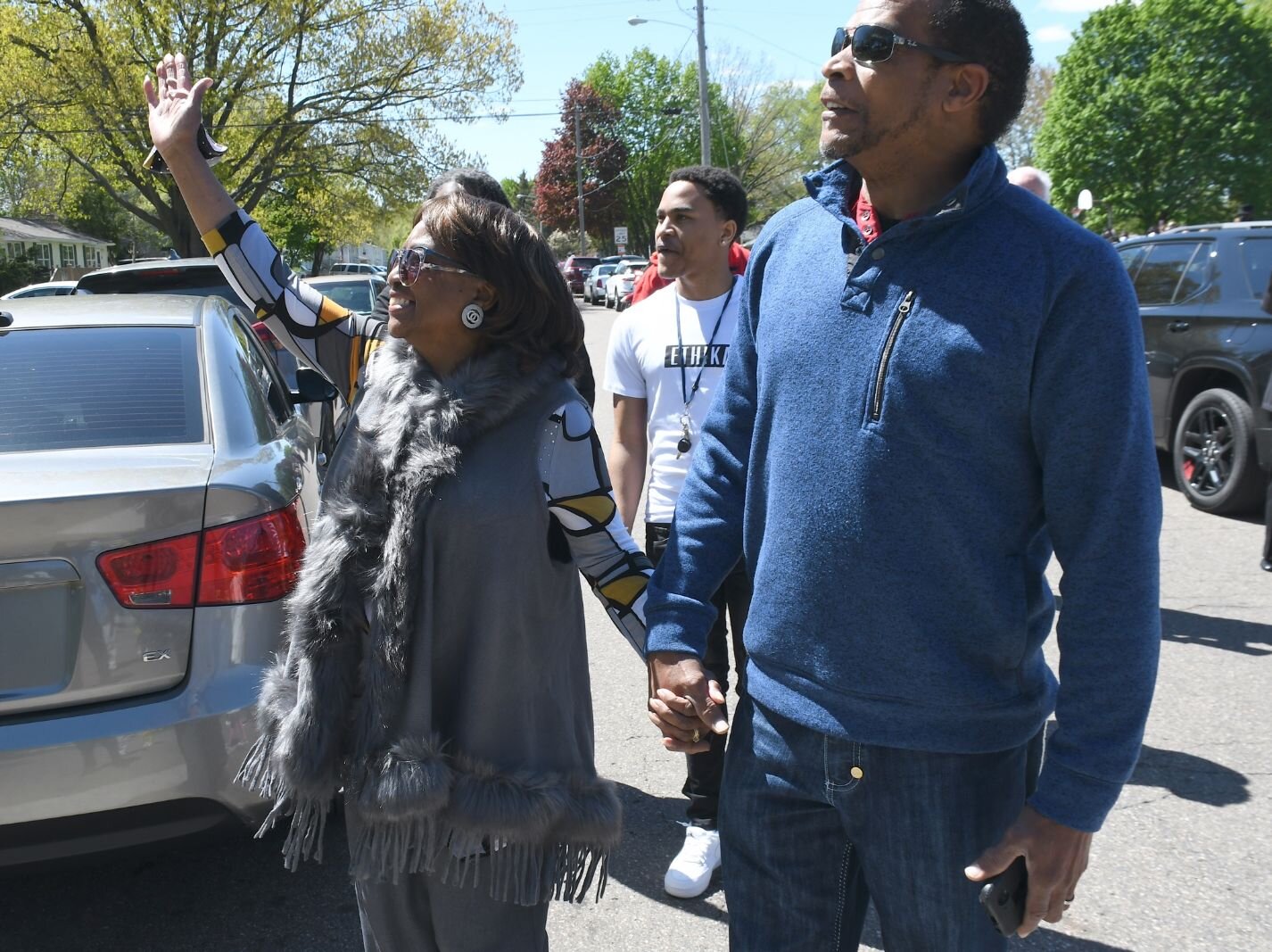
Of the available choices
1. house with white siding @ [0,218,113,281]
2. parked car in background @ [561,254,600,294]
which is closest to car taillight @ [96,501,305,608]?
parked car in background @ [561,254,600,294]

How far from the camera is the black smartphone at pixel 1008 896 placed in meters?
1.56

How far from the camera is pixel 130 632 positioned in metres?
2.73

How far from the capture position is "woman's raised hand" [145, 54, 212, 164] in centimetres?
253

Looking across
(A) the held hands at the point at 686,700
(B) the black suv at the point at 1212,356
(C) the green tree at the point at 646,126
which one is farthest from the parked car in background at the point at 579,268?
(A) the held hands at the point at 686,700

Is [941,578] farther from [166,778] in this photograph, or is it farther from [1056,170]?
[1056,170]

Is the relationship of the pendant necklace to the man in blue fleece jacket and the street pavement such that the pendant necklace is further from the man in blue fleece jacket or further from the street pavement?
the man in blue fleece jacket

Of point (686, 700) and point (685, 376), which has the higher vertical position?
point (685, 376)

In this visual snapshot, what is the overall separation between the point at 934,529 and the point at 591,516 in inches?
25.6

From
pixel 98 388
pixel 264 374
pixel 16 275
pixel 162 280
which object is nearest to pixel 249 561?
pixel 98 388

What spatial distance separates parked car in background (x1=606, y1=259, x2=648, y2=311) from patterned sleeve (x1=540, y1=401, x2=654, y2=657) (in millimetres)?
33479

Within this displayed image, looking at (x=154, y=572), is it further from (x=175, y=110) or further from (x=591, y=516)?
(x=591, y=516)

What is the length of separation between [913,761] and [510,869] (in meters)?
0.75

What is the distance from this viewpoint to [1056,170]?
37.0 metres

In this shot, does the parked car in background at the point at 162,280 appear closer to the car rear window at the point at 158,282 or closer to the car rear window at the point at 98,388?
the car rear window at the point at 158,282
